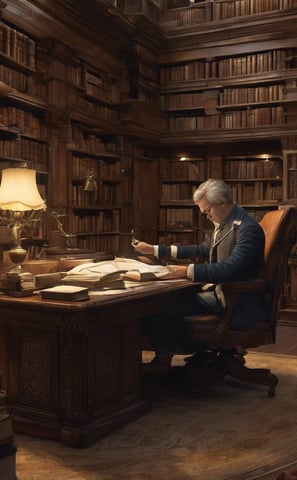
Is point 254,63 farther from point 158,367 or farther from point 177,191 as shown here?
point 158,367

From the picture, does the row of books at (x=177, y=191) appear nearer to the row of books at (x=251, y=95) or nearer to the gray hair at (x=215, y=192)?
the row of books at (x=251, y=95)

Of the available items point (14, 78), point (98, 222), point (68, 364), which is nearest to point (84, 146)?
point (98, 222)

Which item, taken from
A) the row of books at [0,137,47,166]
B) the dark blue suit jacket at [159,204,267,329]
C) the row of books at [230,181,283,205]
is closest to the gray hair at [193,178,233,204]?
the dark blue suit jacket at [159,204,267,329]

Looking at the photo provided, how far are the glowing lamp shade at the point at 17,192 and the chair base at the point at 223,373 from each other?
1406mm

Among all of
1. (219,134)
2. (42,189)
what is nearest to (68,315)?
(42,189)

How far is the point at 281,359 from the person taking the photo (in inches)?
188

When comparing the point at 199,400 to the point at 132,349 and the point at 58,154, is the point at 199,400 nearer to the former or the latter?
the point at 132,349

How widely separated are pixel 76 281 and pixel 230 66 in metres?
5.28

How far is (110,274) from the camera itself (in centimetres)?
323

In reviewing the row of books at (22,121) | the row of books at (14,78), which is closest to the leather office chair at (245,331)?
the row of books at (22,121)

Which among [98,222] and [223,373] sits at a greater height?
[98,222]

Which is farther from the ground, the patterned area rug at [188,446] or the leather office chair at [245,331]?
the leather office chair at [245,331]

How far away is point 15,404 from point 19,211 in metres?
1.06

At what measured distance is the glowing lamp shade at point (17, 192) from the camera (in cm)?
335
